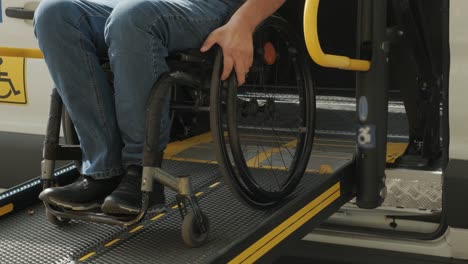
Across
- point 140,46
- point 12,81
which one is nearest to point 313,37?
point 140,46

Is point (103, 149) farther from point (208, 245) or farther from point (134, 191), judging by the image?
point (208, 245)

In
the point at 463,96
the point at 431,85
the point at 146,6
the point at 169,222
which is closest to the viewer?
the point at 146,6

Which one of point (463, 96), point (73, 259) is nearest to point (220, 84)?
point (73, 259)

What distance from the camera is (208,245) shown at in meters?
2.26

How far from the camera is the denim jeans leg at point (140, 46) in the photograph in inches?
85.0

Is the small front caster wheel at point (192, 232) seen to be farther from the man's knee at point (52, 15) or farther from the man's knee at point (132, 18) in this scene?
the man's knee at point (52, 15)

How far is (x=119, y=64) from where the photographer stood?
7.16 ft

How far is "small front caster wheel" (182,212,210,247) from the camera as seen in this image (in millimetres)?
2199

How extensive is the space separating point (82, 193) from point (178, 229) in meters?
0.34

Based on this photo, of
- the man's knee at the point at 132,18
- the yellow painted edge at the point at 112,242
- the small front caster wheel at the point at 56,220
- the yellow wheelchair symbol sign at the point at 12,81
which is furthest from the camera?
the yellow wheelchair symbol sign at the point at 12,81

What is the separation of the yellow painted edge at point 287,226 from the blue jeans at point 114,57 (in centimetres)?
42

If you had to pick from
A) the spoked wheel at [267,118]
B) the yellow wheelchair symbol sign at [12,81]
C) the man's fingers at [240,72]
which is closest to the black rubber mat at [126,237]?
the spoked wheel at [267,118]

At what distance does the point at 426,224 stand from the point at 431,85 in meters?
0.60

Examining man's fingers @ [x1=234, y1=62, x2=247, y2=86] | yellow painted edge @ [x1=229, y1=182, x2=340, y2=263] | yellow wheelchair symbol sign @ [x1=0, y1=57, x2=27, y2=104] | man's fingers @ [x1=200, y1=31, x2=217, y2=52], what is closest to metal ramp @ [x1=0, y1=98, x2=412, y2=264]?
yellow painted edge @ [x1=229, y1=182, x2=340, y2=263]
